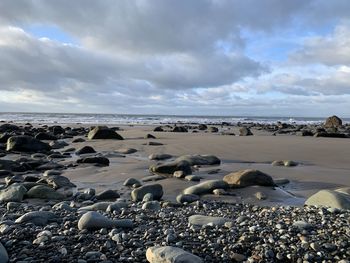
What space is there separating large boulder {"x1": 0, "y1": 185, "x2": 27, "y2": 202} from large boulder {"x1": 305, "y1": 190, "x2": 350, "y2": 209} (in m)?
4.20

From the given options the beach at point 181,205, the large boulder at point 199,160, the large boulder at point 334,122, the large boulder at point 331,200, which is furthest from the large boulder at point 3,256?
the large boulder at point 334,122

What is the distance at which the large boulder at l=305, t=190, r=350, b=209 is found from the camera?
468 centimetres

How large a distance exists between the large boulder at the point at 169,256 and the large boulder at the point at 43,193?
334cm

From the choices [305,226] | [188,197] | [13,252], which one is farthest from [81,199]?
[305,226]

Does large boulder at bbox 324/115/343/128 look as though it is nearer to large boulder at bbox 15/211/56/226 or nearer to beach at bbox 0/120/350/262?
beach at bbox 0/120/350/262

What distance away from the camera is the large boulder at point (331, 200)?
15.4 feet

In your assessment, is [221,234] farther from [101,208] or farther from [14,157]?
[14,157]

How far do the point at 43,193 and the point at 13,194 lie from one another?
1.44 ft

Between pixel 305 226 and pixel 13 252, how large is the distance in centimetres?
263

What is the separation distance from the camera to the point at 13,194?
5754 millimetres

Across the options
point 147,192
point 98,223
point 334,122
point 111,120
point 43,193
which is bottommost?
point 111,120

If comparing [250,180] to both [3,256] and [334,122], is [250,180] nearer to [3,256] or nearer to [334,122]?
[3,256]

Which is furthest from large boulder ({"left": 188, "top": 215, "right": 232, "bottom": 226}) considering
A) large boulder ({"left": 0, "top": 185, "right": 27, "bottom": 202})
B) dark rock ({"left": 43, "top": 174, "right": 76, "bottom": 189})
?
dark rock ({"left": 43, "top": 174, "right": 76, "bottom": 189})

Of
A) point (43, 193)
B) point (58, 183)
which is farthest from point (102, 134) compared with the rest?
point (43, 193)
